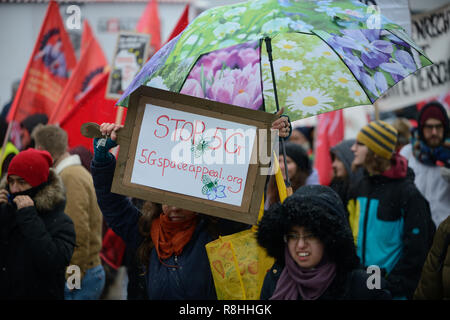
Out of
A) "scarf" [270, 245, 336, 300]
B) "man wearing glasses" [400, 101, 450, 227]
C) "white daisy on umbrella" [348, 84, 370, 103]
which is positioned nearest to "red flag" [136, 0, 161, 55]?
"man wearing glasses" [400, 101, 450, 227]

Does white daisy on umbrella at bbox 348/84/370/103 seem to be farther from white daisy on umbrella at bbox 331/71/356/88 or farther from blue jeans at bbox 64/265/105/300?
blue jeans at bbox 64/265/105/300

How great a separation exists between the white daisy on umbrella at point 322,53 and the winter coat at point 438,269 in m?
1.12

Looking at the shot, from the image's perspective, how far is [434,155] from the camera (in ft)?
18.4

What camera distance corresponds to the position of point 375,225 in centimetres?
442

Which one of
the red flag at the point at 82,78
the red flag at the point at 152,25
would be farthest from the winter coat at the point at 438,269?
the red flag at the point at 152,25

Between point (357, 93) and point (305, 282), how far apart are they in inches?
44.3

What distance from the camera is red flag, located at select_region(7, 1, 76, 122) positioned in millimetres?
6078

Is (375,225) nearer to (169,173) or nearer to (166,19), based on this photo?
(169,173)

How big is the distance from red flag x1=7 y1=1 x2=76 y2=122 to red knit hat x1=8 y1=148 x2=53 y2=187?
2.14 meters

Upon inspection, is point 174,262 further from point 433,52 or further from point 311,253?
point 433,52
